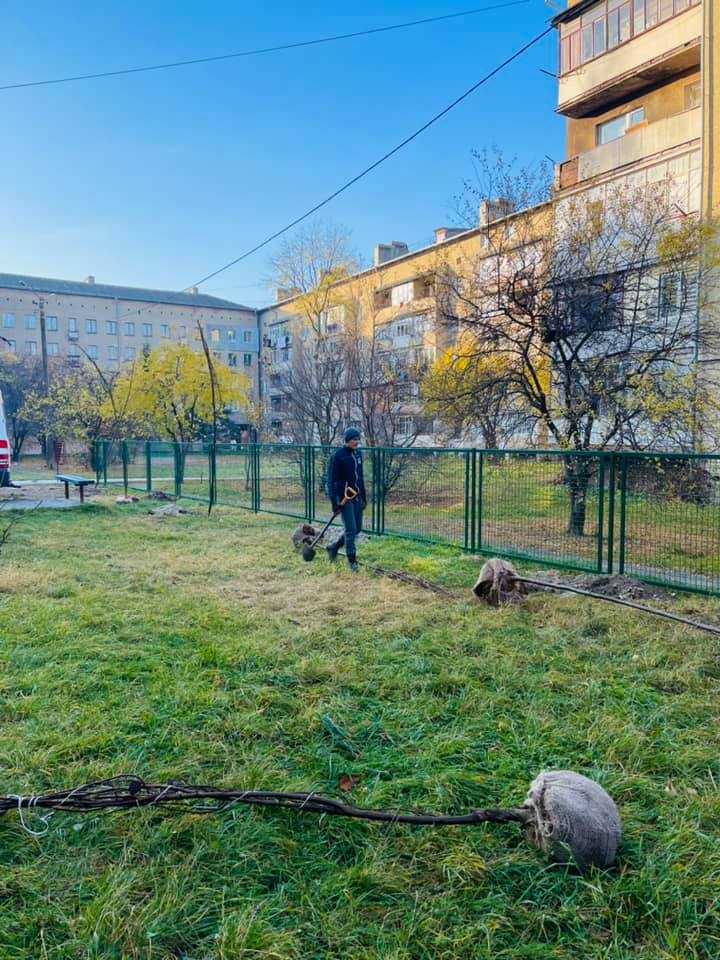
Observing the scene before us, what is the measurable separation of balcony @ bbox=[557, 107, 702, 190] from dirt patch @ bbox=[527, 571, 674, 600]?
45.1 feet

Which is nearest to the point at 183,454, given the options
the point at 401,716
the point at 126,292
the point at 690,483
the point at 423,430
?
the point at 423,430

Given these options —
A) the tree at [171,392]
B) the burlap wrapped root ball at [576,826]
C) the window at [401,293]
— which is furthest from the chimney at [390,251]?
the burlap wrapped root ball at [576,826]

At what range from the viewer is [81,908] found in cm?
209

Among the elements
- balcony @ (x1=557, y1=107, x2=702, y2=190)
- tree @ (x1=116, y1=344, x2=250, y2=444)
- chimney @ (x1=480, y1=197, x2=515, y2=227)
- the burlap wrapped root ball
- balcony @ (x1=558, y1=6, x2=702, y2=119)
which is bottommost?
the burlap wrapped root ball

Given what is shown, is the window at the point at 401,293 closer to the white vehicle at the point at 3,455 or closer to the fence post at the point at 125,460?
the fence post at the point at 125,460

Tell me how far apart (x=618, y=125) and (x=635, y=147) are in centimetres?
306

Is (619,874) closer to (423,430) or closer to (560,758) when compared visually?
(560,758)

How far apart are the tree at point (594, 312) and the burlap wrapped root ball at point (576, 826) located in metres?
9.16

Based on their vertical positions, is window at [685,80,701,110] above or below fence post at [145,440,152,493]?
above

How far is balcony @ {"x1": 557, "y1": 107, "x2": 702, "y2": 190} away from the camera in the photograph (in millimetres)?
17422

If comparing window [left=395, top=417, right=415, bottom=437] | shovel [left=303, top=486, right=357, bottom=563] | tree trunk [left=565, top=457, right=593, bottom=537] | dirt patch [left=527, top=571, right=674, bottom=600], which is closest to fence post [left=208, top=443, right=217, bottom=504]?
window [left=395, top=417, right=415, bottom=437]

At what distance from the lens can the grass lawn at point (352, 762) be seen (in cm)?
203

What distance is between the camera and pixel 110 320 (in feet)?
213

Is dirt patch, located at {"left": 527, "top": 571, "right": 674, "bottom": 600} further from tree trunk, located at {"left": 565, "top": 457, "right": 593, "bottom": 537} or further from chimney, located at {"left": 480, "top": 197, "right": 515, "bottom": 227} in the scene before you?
chimney, located at {"left": 480, "top": 197, "right": 515, "bottom": 227}
